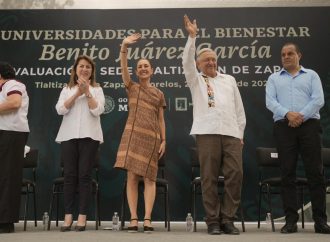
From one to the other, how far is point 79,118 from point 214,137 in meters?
1.17

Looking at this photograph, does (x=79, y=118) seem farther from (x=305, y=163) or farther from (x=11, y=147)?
(x=305, y=163)

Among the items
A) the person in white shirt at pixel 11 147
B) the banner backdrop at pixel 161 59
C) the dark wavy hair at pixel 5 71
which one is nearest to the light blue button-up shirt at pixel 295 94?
the banner backdrop at pixel 161 59

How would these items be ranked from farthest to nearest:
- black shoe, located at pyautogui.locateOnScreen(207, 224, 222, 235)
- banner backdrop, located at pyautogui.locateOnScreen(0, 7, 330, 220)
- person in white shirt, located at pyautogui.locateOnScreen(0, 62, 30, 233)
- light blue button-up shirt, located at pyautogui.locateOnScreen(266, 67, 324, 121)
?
banner backdrop, located at pyautogui.locateOnScreen(0, 7, 330, 220)
light blue button-up shirt, located at pyautogui.locateOnScreen(266, 67, 324, 121)
person in white shirt, located at pyautogui.locateOnScreen(0, 62, 30, 233)
black shoe, located at pyautogui.locateOnScreen(207, 224, 222, 235)

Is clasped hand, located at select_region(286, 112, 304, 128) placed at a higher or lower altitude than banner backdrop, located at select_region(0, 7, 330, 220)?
lower

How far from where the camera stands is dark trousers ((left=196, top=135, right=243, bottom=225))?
345cm

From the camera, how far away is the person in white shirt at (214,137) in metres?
3.44

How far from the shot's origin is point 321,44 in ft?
17.4

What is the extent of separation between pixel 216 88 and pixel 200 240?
1.33 m

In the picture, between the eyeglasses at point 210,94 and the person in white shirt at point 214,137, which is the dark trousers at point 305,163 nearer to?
the person in white shirt at point 214,137

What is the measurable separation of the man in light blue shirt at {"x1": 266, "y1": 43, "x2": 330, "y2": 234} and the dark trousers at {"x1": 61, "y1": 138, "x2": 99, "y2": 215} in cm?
161

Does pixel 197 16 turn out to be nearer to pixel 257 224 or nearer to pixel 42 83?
pixel 42 83

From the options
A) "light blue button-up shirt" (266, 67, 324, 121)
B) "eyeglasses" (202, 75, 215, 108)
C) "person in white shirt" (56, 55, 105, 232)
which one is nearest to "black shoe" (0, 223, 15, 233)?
"person in white shirt" (56, 55, 105, 232)

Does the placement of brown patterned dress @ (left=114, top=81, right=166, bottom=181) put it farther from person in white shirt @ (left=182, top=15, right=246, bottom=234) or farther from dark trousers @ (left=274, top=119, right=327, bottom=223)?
dark trousers @ (left=274, top=119, right=327, bottom=223)

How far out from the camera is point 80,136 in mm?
3652
